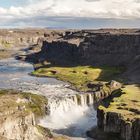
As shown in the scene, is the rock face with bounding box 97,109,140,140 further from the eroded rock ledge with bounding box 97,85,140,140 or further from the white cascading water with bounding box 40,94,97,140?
the white cascading water with bounding box 40,94,97,140

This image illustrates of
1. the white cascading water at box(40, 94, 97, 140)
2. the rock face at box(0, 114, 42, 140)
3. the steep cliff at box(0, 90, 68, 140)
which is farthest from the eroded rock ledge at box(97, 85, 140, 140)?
the rock face at box(0, 114, 42, 140)

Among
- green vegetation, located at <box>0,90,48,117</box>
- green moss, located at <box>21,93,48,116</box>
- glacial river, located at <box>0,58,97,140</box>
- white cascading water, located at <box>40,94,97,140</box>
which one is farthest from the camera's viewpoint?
green moss, located at <box>21,93,48,116</box>

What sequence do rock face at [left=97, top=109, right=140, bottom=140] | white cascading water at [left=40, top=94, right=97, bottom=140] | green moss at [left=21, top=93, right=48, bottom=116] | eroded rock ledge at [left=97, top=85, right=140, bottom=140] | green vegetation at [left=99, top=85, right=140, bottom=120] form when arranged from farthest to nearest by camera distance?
green moss at [left=21, top=93, right=48, bottom=116], white cascading water at [left=40, top=94, right=97, bottom=140], green vegetation at [left=99, top=85, right=140, bottom=120], eroded rock ledge at [left=97, top=85, right=140, bottom=140], rock face at [left=97, top=109, right=140, bottom=140]

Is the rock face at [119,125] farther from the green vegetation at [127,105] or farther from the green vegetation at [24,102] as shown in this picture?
the green vegetation at [24,102]

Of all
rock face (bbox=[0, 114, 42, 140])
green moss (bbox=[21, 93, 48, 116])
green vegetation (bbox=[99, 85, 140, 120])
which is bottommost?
green moss (bbox=[21, 93, 48, 116])

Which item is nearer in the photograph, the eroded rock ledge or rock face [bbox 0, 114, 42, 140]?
rock face [bbox 0, 114, 42, 140]

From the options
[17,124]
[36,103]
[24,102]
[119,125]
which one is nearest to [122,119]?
[119,125]

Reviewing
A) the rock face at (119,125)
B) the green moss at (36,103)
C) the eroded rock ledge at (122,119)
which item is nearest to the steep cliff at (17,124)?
the rock face at (119,125)
